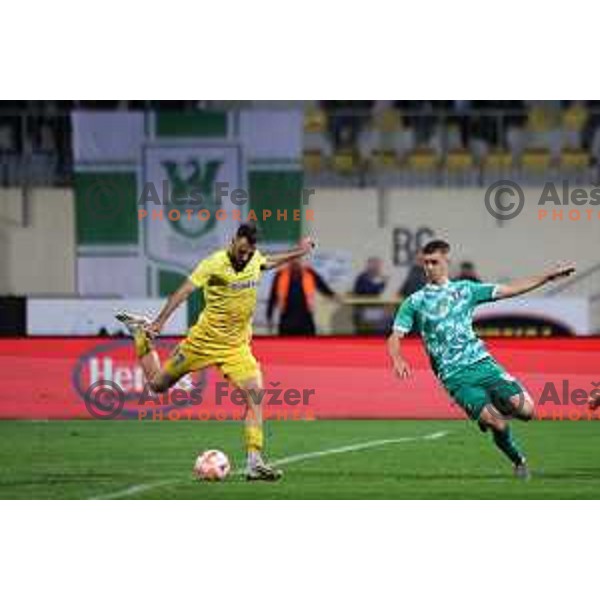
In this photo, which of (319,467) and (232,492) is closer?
(232,492)

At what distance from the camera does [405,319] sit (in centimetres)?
1172

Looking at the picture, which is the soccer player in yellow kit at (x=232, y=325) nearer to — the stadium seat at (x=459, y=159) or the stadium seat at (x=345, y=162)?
the stadium seat at (x=345, y=162)

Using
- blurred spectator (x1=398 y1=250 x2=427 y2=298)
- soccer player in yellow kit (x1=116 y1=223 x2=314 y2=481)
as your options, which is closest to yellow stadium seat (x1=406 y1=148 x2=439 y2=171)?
blurred spectator (x1=398 y1=250 x2=427 y2=298)

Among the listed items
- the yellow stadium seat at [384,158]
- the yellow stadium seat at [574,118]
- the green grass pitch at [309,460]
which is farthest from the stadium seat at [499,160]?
the green grass pitch at [309,460]

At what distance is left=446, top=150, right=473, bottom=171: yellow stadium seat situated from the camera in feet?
48.1

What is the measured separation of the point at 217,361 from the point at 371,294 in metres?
3.13

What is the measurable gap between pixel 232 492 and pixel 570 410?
3043 mm

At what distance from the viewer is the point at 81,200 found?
14539mm

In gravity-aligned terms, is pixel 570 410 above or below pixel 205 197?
below

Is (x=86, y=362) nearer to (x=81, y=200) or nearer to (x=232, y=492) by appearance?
(x=81, y=200)

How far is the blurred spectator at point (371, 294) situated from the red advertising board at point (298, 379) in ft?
0.65

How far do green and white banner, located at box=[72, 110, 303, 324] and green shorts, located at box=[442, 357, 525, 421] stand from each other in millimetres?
2341

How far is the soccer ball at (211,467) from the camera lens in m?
11.7

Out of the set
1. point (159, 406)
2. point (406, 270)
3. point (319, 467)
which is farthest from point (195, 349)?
point (406, 270)
